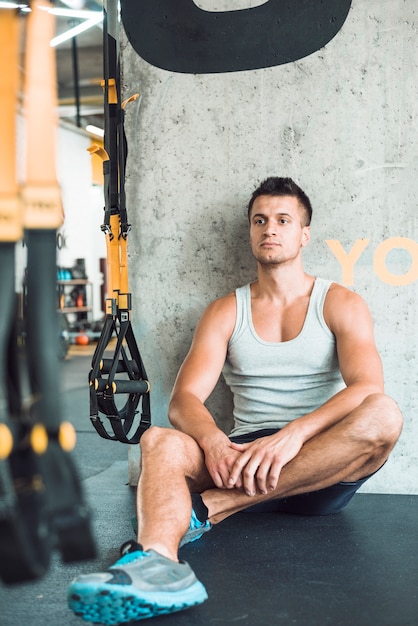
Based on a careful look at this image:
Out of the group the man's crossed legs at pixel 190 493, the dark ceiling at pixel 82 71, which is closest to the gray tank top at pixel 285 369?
the man's crossed legs at pixel 190 493

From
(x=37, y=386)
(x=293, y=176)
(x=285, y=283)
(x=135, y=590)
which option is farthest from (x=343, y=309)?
(x=37, y=386)

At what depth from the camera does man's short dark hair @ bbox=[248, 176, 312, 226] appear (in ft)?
8.09

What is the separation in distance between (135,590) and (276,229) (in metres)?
1.38

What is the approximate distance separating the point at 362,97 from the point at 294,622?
1920 millimetres

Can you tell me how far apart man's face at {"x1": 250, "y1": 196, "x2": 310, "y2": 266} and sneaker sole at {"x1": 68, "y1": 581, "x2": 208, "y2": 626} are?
125cm

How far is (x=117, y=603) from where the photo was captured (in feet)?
4.57

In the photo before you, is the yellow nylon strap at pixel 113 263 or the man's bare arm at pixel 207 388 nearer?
the man's bare arm at pixel 207 388

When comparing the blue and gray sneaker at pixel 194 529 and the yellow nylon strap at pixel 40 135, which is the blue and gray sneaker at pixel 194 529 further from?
the yellow nylon strap at pixel 40 135

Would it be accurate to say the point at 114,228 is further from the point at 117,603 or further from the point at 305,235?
the point at 117,603

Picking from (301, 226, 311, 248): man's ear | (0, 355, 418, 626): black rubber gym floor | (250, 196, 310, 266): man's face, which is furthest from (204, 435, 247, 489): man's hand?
(301, 226, 311, 248): man's ear

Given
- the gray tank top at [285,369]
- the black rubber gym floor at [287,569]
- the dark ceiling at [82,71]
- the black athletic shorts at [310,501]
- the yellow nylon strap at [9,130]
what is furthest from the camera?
the dark ceiling at [82,71]

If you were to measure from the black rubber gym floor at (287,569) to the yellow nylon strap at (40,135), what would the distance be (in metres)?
1.15

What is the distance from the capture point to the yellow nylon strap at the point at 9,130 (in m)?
0.72

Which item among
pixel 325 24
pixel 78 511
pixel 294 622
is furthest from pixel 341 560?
pixel 325 24
